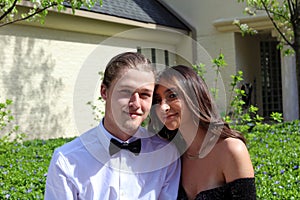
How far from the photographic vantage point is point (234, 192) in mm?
2117

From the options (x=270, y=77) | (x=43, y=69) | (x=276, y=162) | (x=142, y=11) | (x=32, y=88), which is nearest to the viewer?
(x=276, y=162)

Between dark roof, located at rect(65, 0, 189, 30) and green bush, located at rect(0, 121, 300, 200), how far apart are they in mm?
4283

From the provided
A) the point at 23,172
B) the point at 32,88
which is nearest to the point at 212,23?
the point at 32,88

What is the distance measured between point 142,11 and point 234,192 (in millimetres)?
9789

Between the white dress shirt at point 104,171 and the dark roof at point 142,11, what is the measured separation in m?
7.76

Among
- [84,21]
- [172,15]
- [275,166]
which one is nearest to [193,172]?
[275,166]

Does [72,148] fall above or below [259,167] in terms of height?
above

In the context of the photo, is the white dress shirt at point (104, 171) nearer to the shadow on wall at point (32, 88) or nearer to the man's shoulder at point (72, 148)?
the man's shoulder at point (72, 148)

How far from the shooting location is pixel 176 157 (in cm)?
219

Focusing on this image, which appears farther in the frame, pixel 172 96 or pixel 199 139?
pixel 199 139

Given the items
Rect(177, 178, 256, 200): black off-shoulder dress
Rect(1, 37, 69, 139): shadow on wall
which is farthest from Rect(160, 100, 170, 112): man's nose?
Rect(1, 37, 69, 139): shadow on wall

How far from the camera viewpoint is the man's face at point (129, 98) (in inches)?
72.2

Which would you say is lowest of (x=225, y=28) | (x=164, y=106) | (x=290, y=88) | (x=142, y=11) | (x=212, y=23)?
(x=290, y=88)

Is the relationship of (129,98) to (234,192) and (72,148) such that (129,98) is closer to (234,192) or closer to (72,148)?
(72,148)
